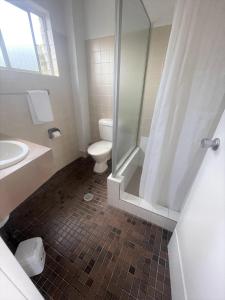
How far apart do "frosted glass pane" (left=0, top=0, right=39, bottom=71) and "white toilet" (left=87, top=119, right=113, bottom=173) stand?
1165mm

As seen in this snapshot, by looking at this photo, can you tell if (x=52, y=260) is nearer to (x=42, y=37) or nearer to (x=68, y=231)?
(x=68, y=231)

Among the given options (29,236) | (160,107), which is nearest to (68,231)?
(29,236)

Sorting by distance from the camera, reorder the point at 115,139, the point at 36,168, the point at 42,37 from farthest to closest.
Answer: the point at 42,37 → the point at 115,139 → the point at 36,168

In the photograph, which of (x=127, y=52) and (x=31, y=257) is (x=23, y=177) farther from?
(x=127, y=52)

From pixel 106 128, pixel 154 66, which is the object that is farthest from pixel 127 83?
pixel 106 128

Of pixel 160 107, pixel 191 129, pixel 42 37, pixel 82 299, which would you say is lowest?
pixel 82 299

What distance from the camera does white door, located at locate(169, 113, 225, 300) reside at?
540mm

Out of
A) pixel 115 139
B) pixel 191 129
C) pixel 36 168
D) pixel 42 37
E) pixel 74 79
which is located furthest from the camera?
pixel 74 79

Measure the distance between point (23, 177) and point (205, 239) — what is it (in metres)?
1.03

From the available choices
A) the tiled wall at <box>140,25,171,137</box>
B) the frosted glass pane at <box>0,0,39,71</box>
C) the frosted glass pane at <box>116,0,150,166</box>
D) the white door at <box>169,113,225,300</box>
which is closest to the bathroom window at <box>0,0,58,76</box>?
the frosted glass pane at <box>0,0,39,71</box>

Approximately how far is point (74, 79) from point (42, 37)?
0.56 meters

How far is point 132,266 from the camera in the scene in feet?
3.44

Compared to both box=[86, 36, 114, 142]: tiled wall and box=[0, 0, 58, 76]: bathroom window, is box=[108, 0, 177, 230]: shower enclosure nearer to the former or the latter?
box=[86, 36, 114, 142]: tiled wall

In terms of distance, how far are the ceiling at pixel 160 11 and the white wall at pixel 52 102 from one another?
3.56ft
